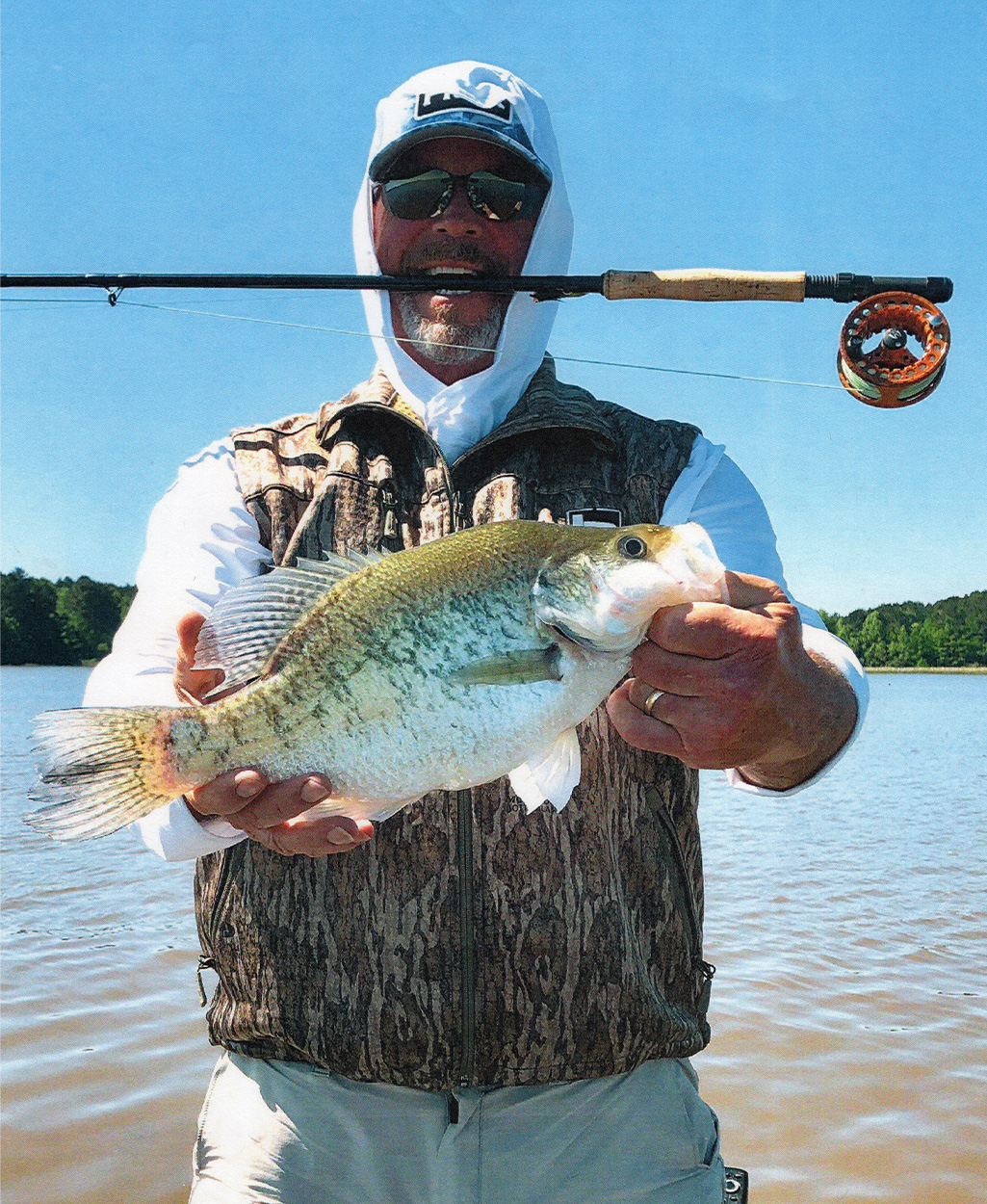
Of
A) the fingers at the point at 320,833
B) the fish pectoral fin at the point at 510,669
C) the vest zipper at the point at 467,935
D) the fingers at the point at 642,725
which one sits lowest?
the vest zipper at the point at 467,935

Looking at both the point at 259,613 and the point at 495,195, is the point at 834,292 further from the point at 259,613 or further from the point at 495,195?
the point at 259,613

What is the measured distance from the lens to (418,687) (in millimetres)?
1905

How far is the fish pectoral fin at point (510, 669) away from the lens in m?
1.90

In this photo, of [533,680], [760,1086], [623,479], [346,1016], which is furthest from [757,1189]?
[533,680]

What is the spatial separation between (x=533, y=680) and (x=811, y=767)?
0.71 meters

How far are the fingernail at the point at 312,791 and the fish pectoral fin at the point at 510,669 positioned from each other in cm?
31

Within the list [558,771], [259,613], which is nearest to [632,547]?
[558,771]

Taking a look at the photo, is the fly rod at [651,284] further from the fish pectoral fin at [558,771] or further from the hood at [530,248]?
the fish pectoral fin at [558,771]

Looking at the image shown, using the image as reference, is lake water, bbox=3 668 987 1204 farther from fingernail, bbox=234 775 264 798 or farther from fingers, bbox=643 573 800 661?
fingers, bbox=643 573 800 661

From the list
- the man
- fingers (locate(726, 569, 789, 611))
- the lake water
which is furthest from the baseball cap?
the lake water

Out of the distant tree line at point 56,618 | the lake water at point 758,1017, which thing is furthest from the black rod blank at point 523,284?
the distant tree line at point 56,618

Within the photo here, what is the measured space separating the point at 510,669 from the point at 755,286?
6.50ft

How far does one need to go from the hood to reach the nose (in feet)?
0.56

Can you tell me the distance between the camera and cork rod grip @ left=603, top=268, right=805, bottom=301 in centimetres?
330
